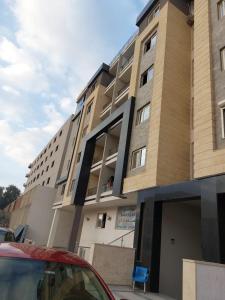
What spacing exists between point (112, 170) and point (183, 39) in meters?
11.0

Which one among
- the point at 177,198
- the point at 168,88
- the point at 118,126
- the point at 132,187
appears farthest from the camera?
the point at 118,126

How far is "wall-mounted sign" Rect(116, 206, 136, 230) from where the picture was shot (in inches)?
657

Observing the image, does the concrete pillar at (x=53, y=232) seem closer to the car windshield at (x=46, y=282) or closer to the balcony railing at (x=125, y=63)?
the balcony railing at (x=125, y=63)

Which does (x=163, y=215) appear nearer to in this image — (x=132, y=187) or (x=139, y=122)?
(x=132, y=187)

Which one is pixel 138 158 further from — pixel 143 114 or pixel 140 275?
pixel 140 275

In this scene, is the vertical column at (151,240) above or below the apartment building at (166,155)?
below

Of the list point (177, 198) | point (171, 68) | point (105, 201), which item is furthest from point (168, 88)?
point (105, 201)

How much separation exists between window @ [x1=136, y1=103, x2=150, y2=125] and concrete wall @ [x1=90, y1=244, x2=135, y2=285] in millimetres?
8274

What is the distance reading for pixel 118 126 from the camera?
20.8 m

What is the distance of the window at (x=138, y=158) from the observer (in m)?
15.5

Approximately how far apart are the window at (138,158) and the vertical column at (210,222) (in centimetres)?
561

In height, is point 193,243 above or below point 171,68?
below

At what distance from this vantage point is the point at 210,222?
30.1 feet

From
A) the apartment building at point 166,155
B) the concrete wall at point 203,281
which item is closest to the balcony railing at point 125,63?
the apartment building at point 166,155
